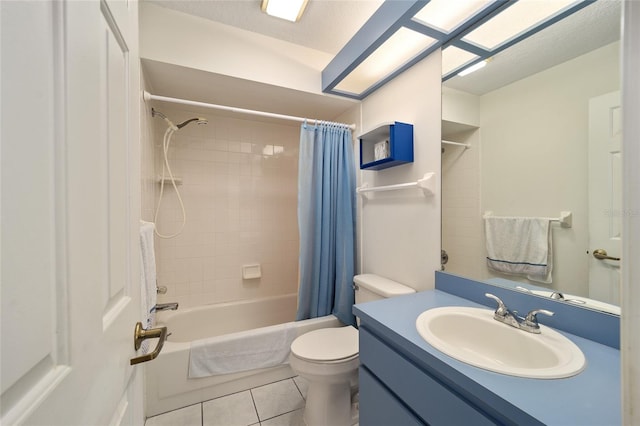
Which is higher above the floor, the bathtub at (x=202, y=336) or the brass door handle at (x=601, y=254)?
the brass door handle at (x=601, y=254)

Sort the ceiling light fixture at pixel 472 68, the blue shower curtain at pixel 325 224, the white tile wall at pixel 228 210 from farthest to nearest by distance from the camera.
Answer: the white tile wall at pixel 228 210 < the blue shower curtain at pixel 325 224 < the ceiling light fixture at pixel 472 68

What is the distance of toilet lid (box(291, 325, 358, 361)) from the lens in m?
1.33

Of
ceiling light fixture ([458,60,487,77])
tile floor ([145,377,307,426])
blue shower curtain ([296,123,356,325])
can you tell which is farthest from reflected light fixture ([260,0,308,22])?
tile floor ([145,377,307,426])

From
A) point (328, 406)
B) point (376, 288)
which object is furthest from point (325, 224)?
point (328, 406)

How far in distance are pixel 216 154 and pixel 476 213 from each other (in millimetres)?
2192

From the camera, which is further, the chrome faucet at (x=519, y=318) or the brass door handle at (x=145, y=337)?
the chrome faucet at (x=519, y=318)

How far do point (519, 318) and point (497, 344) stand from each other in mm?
129

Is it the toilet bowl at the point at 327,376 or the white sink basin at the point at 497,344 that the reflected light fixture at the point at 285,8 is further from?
the toilet bowl at the point at 327,376

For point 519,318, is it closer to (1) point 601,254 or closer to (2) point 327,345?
(1) point 601,254

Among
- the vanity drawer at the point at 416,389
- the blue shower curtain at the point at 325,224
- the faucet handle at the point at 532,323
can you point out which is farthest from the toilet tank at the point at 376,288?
the faucet handle at the point at 532,323

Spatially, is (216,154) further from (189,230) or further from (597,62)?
(597,62)

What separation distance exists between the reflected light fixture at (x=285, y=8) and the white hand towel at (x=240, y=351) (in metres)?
2.09

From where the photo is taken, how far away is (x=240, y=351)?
163cm

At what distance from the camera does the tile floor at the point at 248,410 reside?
1428mm
